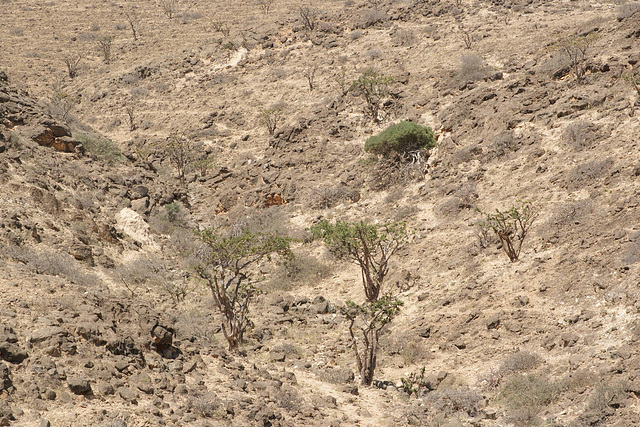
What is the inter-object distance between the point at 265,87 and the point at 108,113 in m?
10.9

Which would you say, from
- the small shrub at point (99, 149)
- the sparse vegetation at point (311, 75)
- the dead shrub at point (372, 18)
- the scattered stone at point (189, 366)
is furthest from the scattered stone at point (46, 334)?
the dead shrub at point (372, 18)

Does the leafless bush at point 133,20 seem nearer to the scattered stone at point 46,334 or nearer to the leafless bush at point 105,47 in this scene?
the leafless bush at point 105,47

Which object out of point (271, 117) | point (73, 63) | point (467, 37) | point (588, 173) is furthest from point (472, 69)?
point (73, 63)

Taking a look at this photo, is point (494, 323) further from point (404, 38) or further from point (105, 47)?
point (105, 47)

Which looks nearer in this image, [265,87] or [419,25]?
[265,87]

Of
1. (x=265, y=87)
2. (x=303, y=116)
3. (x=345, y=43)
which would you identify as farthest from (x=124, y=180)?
(x=345, y=43)

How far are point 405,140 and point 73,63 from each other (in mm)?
31952

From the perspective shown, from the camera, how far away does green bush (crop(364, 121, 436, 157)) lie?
891 inches

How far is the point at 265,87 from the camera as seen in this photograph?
34156 millimetres

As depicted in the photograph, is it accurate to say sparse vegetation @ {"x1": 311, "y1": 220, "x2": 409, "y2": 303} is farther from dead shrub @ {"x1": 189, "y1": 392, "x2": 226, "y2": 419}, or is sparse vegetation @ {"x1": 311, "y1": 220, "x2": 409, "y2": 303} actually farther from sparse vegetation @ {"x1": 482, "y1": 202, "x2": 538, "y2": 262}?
dead shrub @ {"x1": 189, "y1": 392, "x2": 226, "y2": 419}

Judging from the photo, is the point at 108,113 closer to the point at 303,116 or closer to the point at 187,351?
the point at 303,116

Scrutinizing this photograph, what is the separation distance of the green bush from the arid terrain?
629 mm

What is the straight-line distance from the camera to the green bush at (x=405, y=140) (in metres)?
22.6

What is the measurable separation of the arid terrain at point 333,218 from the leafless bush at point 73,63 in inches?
12.7
